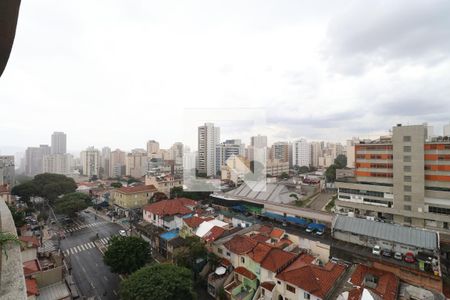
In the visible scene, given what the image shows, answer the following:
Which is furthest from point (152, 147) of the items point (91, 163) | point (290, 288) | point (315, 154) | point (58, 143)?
point (290, 288)

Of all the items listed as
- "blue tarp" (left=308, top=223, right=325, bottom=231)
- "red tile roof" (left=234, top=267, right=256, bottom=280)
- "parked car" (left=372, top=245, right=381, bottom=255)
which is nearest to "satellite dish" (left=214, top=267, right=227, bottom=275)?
"red tile roof" (left=234, top=267, right=256, bottom=280)

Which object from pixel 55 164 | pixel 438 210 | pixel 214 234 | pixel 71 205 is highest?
pixel 55 164

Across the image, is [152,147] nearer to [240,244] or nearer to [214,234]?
[214,234]

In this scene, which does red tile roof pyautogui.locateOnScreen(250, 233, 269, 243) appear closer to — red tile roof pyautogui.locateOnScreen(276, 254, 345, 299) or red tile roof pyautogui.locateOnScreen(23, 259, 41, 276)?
red tile roof pyautogui.locateOnScreen(276, 254, 345, 299)

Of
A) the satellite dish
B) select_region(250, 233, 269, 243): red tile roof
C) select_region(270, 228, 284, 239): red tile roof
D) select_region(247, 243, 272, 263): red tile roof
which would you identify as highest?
select_region(247, 243, 272, 263): red tile roof

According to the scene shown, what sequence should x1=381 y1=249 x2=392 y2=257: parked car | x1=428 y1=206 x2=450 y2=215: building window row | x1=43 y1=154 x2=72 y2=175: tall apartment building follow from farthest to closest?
x1=43 y1=154 x2=72 y2=175: tall apartment building
x1=428 y1=206 x2=450 y2=215: building window row
x1=381 y1=249 x2=392 y2=257: parked car

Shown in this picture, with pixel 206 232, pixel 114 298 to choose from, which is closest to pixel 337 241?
pixel 206 232

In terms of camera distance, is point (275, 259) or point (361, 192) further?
point (361, 192)
